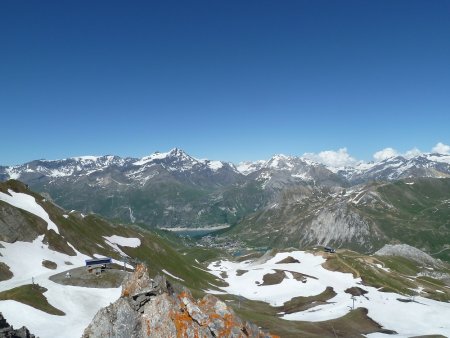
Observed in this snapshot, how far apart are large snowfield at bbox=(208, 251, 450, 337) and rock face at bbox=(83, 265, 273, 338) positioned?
76.0 m

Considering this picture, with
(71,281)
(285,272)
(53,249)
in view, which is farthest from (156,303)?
(285,272)

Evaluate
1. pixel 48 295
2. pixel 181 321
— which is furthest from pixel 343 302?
pixel 181 321

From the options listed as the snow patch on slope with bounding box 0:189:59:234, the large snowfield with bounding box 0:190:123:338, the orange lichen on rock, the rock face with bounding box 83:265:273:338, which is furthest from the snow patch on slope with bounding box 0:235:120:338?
the orange lichen on rock

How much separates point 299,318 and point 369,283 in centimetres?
7377

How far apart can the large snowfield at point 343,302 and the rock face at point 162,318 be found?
76003 mm

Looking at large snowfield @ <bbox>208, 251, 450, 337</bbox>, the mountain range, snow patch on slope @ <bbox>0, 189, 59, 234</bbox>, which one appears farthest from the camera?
snow patch on slope @ <bbox>0, 189, 59, 234</bbox>

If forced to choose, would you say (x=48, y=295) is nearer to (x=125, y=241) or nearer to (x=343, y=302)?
(x=343, y=302)

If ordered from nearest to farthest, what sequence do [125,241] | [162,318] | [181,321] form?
1. [181,321]
2. [162,318]
3. [125,241]

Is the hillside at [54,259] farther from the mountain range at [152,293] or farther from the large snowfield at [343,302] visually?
the large snowfield at [343,302]

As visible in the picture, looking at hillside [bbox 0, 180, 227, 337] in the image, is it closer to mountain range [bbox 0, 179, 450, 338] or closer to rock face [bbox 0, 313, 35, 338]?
mountain range [bbox 0, 179, 450, 338]

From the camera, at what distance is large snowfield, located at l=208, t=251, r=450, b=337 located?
108 meters

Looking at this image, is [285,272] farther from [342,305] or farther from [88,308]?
[88,308]

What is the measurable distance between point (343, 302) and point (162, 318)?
115003mm

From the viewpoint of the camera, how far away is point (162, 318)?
26.7 meters
